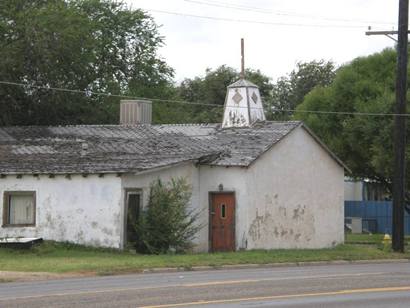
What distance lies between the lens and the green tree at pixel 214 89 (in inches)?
3024

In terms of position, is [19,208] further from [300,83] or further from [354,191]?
[300,83]

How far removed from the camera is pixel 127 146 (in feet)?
104

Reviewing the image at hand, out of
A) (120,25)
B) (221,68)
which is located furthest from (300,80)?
(120,25)

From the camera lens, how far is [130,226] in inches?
1102

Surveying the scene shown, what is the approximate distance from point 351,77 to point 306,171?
1061 centimetres

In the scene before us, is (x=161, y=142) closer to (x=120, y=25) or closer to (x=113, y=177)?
(x=113, y=177)

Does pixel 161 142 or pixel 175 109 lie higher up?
pixel 175 109

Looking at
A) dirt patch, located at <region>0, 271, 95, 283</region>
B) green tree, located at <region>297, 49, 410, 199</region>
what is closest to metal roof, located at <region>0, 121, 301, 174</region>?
green tree, located at <region>297, 49, 410, 199</region>

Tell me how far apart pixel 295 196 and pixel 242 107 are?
459 cm

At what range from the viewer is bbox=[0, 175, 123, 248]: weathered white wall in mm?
27750

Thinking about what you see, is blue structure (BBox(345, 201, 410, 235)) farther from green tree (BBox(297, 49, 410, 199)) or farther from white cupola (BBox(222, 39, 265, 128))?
white cupola (BBox(222, 39, 265, 128))

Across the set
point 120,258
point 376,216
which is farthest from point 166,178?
point 376,216

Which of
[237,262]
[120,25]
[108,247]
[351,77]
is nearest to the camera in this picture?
[237,262]

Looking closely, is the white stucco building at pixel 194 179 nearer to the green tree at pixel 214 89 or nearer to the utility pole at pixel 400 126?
the utility pole at pixel 400 126
